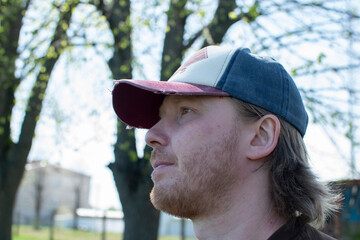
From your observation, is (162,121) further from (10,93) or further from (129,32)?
(10,93)

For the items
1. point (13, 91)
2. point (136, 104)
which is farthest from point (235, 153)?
point (13, 91)

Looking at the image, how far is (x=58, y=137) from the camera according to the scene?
9.07 meters

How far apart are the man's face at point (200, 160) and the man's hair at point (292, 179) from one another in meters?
0.11

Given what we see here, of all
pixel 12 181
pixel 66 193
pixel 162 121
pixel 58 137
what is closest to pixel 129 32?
pixel 58 137

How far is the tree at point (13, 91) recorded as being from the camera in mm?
7734

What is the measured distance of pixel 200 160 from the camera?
77.4 inches

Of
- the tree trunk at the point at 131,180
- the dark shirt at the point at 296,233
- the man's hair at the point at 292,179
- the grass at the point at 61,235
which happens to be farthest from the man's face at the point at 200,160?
the grass at the point at 61,235

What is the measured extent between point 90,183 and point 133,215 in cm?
6298

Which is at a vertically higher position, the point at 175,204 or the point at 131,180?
the point at 175,204

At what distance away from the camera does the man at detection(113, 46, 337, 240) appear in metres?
1.97

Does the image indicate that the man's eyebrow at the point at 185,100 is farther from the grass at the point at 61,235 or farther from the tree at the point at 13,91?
the grass at the point at 61,235

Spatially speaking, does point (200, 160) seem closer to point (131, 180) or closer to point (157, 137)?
point (157, 137)

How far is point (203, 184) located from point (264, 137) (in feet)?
1.10

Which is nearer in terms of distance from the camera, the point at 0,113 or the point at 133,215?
the point at 133,215
